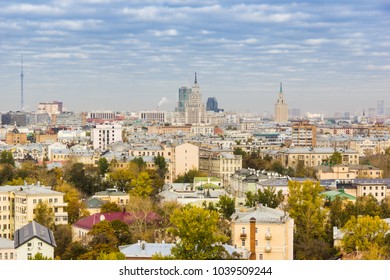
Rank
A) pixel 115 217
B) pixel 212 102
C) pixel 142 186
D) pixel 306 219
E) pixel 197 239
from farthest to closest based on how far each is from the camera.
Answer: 1. pixel 212 102
2. pixel 142 186
3. pixel 115 217
4. pixel 306 219
5. pixel 197 239

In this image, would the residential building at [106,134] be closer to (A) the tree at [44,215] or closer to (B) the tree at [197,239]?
(A) the tree at [44,215]

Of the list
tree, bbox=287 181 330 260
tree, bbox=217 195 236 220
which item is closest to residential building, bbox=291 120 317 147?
tree, bbox=217 195 236 220

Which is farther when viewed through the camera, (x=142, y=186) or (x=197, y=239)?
(x=142, y=186)

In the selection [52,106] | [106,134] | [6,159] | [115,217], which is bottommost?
[115,217]

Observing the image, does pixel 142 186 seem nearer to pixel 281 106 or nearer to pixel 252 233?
pixel 252 233

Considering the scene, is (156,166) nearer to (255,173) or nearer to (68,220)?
(255,173)

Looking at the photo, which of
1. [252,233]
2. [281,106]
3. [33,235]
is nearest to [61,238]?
[33,235]

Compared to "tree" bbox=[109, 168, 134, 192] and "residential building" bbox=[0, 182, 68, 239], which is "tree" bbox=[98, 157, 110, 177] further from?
"residential building" bbox=[0, 182, 68, 239]

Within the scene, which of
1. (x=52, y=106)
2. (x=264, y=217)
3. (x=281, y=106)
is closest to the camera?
(x=264, y=217)
